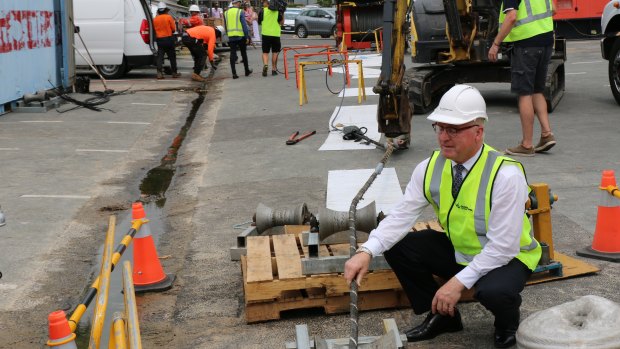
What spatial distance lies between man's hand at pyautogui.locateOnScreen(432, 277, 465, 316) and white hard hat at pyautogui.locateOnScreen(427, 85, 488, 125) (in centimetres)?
78

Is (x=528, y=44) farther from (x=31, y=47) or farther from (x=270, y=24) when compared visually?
(x=270, y=24)

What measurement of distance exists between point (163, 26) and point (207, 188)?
12565mm

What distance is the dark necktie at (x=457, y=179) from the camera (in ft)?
14.6

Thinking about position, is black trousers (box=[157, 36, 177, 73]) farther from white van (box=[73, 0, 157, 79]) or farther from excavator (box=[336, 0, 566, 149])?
excavator (box=[336, 0, 566, 149])

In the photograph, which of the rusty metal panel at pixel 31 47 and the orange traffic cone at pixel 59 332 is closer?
the orange traffic cone at pixel 59 332

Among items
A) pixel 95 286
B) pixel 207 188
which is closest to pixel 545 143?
pixel 207 188

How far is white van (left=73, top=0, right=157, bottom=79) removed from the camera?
20125mm

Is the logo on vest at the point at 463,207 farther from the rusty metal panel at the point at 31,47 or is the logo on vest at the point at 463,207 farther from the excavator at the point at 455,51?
the rusty metal panel at the point at 31,47

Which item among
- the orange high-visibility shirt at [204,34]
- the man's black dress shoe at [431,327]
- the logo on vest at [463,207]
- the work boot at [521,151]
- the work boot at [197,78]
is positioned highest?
the orange high-visibility shirt at [204,34]

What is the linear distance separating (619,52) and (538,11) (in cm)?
365

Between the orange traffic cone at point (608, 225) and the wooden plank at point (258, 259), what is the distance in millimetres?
2249

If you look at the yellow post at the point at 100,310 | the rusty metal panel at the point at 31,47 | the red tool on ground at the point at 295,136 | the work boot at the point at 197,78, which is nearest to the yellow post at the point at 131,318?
the yellow post at the point at 100,310

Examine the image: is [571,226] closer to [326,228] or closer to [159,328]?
[326,228]

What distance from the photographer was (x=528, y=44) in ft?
29.9
